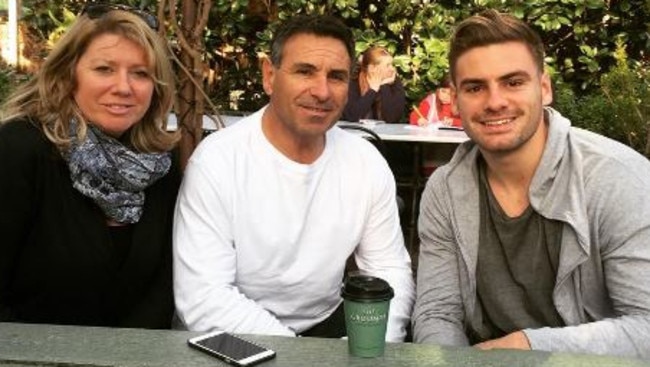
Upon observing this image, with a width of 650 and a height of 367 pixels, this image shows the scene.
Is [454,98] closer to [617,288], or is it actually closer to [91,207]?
[617,288]

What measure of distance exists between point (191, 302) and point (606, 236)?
1108 millimetres

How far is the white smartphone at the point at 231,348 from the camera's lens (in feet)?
5.07

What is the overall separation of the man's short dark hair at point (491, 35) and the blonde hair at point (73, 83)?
0.85m

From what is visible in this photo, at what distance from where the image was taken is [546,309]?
83.1 inches

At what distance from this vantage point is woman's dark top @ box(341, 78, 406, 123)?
263 inches

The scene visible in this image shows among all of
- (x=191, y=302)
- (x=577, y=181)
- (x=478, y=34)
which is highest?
(x=478, y=34)

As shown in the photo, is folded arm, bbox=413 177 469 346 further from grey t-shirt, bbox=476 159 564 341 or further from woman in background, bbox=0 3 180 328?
woman in background, bbox=0 3 180 328

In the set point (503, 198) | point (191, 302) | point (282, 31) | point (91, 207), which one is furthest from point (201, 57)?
point (503, 198)

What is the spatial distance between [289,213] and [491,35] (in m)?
0.75

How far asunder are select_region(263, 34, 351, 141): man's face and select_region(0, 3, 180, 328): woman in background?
0.34 metres

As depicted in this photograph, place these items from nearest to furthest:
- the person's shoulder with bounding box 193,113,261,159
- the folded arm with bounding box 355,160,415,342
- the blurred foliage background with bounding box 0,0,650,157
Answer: the person's shoulder with bounding box 193,113,261,159, the folded arm with bounding box 355,160,415,342, the blurred foliage background with bounding box 0,0,650,157

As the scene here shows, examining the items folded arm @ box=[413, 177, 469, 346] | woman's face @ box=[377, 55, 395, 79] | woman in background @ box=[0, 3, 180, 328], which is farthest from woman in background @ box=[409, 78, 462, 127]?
woman in background @ box=[0, 3, 180, 328]

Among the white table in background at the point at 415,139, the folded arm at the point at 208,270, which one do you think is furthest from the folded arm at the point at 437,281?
the white table in background at the point at 415,139

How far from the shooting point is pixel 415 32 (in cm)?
791
